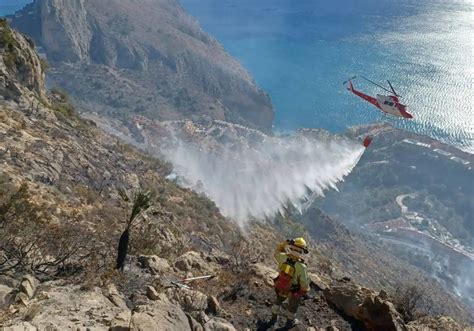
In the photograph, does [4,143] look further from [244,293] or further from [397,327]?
[397,327]

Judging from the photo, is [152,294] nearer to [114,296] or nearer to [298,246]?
[114,296]

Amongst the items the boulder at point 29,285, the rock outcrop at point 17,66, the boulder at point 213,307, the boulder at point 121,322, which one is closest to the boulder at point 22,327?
the boulder at point 121,322

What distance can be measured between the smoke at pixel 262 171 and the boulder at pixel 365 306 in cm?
5956

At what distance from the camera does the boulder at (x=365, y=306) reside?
1243 centimetres

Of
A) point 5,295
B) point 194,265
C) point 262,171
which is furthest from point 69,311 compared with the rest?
point 262,171

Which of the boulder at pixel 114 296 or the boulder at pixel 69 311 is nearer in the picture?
the boulder at pixel 69 311

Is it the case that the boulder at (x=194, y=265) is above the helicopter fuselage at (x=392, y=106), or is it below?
below

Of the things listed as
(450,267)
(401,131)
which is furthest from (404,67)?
(450,267)

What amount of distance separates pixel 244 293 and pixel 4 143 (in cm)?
1463

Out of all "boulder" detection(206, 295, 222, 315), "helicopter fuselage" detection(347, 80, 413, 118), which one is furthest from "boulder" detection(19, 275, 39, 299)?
"helicopter fuselage" detection(347, 80, 413, 118)

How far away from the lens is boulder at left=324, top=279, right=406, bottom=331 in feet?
40.8

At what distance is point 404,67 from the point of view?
626ft

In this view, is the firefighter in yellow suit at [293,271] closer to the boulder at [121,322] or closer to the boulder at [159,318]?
the boulder at [159,318]

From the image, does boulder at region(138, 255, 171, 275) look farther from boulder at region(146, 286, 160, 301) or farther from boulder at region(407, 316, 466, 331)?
boulder at region(407, 316, 466, 331)
